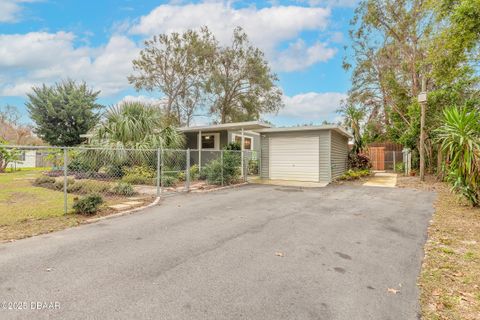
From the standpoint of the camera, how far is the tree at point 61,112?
1973 centimetres

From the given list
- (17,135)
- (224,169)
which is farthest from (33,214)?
(17,135)

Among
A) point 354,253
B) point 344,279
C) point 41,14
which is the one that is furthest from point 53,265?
point 41,14

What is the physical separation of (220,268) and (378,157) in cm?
2109

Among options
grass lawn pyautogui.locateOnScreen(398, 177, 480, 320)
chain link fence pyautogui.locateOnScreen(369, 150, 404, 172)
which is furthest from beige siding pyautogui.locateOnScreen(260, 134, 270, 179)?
chain link fence pyautogui.locateOnScreen(369, 150, 404, 172)

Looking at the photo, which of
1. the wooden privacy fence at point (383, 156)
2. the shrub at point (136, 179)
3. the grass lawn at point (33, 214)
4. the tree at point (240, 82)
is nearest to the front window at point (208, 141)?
the shrub at point (136, 179)

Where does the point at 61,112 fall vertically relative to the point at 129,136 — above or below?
above

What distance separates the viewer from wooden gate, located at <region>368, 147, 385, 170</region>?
20.9m

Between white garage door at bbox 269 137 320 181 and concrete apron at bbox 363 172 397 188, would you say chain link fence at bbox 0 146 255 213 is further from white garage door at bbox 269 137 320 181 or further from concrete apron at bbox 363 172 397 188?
concrete apron at bbox 363 172 397 188

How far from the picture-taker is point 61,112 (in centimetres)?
1975

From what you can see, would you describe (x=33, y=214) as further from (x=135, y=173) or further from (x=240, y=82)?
(x=240, y=82)

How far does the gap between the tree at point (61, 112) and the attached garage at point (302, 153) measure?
48.4 feet

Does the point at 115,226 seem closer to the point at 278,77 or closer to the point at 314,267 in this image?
the point at 314,267

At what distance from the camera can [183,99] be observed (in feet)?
78.9

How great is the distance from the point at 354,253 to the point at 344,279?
2.92 feet
